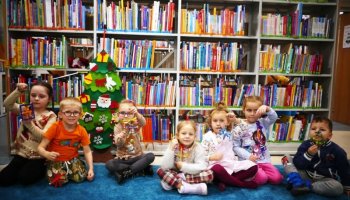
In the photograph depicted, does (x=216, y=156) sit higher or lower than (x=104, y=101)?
lower

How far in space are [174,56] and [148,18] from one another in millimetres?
546

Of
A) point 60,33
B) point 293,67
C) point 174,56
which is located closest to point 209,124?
point 174,56

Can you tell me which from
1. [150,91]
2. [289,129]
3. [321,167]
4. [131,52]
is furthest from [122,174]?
[289,129]

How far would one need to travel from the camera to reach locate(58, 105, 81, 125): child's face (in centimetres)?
223

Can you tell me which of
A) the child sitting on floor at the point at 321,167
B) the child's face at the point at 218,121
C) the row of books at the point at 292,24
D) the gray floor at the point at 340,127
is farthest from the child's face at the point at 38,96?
the gray floor at the point at 340,127

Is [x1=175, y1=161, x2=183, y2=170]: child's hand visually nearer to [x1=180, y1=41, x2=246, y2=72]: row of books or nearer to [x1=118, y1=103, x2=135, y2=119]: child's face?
[x1=118, y1=103, x2=135, y2=119]: child's face

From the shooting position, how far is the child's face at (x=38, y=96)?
7.63ft

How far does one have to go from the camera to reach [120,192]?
215cm

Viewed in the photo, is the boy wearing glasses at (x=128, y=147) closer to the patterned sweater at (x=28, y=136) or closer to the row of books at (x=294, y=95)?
the patterned sweater at (x=28, y=136)

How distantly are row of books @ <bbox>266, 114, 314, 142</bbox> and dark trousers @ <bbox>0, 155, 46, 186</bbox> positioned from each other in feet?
8.38

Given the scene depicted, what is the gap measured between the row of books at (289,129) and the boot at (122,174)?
6.27 ft

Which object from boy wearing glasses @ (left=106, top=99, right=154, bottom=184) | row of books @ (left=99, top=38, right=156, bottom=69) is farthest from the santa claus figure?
row of books @ (left=99, top=38, right=156, bottom=69)

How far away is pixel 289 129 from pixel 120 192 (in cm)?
234

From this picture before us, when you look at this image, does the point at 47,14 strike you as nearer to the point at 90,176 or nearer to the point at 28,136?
the point at 28,136
